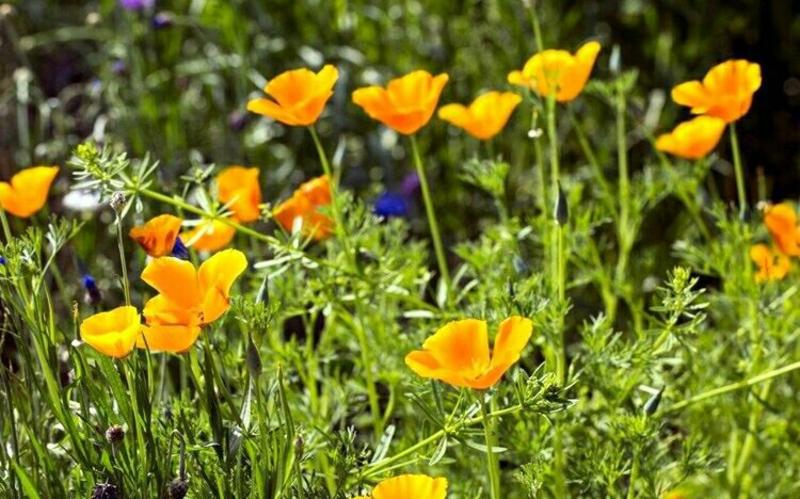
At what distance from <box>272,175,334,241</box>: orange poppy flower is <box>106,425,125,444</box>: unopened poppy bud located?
0.51 m

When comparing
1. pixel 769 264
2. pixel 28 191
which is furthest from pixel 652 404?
pixel 28 191

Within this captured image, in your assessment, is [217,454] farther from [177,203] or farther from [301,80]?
[301,80]

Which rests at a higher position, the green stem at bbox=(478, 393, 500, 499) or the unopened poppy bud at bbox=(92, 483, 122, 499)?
the unopened poppy bud at bbox=(92, 483, 122, 499)

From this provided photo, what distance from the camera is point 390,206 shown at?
8.77ft

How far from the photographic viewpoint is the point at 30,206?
1.64 meters

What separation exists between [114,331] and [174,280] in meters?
0.08

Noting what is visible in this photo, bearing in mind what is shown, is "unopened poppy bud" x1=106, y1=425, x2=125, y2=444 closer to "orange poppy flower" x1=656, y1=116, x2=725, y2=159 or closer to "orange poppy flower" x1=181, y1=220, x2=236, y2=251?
"orange poppy flower" x1=181, y1=220, x2=236, y2=251

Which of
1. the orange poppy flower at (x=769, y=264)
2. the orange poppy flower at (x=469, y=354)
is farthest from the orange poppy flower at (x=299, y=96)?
the orange poppy flower at (x=769, y=264)

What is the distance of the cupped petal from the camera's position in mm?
1321

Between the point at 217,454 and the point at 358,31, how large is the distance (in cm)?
197

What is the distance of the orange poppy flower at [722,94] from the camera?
1.74 metres

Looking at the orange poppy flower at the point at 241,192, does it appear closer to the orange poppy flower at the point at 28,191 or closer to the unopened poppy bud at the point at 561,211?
the orange poppy flower at the point at 28,191


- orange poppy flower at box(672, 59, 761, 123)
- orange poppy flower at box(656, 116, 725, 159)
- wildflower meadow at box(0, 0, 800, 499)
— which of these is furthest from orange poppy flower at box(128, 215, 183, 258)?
orange poppy flower at box(656, 116, 725, 159)

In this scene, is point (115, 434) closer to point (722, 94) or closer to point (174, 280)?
point (174, 280)
